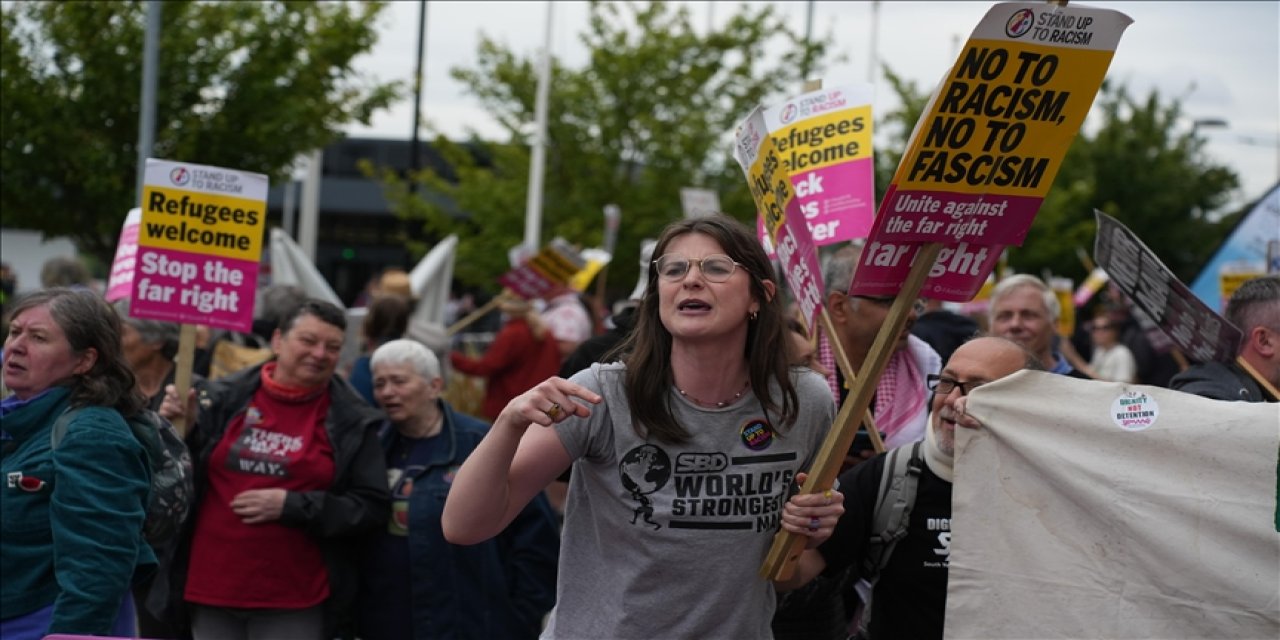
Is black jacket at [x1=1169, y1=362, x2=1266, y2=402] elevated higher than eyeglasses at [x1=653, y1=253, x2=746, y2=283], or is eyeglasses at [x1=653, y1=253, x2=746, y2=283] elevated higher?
eyeglasses at [x1=653, y1=253, x2=746, y2=283]

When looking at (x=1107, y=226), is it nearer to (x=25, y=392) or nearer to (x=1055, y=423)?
(x=1055, y=423)

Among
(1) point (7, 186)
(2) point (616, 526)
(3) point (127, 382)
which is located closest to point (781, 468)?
(2) point (616, 526)

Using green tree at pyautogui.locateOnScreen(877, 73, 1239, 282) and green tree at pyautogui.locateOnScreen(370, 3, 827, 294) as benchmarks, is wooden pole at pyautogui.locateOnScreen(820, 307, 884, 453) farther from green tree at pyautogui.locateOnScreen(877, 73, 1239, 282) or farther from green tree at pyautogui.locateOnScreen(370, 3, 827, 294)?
green tree at pyautogui.locateOnScreen(877, 73, 1239, 282)

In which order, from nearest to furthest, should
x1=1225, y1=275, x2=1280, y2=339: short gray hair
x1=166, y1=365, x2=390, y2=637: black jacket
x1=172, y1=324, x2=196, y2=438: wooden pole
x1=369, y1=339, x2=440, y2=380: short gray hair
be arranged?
x1=1225, y1=275, x2=1280, y2=339: short gray hair < x1=166, y1=365, x2=390, y2=637: black jacket < x1=172, y1=324, x2=196, y2=438: wooden pole < x1=369, y1=339, x2=440, y2=380: short gray hair

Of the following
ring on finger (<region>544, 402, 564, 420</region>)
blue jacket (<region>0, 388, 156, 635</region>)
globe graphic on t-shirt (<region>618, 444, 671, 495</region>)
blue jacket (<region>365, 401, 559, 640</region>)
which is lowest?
blue jacket (<region>365, 401, 559, 640</region>)

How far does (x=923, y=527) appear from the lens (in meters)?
4.06

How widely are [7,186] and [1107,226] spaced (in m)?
9.92

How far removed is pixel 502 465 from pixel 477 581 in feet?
8.48

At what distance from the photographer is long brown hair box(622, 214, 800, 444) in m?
3.52

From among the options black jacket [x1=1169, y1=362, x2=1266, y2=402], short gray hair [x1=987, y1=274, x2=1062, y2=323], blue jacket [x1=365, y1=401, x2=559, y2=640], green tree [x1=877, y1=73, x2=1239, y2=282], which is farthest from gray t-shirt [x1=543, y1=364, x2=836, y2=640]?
green tree [x1=877, y1=73, x2=1239, y2=282]

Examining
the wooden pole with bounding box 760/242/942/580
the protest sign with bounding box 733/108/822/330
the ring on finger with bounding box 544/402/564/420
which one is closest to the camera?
the ring on finger with bounding box 544/402/564/420

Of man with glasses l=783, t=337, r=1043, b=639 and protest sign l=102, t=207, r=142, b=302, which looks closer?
man with glasses l=783, t=337, r=1043, b=639

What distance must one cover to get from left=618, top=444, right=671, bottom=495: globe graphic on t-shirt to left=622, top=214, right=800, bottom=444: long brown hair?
0.07 metres

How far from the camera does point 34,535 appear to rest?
4.46 m
